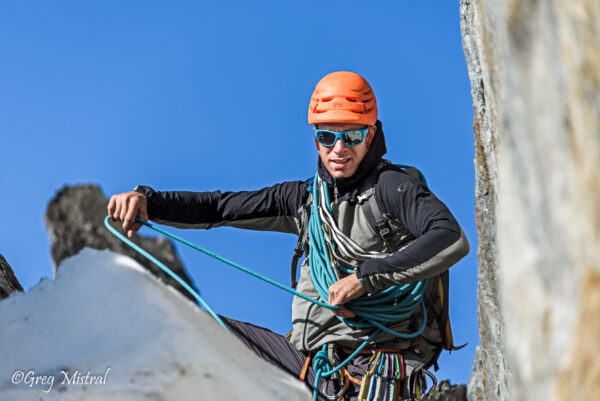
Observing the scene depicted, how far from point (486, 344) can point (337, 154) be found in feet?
5.31

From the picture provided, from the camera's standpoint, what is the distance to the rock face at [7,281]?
15.4 ft

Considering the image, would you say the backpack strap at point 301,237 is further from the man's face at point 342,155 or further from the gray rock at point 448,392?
the gray rock at point 448,392

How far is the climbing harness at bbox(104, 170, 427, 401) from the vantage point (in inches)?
179

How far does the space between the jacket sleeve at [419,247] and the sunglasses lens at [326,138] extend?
1.97ft

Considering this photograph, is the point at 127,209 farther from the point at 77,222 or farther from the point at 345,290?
the point at 77,222

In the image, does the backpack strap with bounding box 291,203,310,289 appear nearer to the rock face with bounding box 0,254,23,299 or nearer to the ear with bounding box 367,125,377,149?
the ear with bounding box 367,125,377,149

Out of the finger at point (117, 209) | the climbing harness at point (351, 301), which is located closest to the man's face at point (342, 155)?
the climbing harness at point (351, 301)

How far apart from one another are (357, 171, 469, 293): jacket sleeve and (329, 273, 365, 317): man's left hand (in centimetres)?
5

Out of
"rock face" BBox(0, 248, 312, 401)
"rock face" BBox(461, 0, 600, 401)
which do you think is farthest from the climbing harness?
"rock face" BBox(461, 0, 600, 401)

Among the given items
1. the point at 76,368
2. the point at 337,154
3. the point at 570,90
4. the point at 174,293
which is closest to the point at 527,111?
the point at 570,90

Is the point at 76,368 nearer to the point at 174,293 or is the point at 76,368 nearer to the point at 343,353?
the point at 174,293

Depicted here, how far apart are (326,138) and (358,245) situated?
0.76m

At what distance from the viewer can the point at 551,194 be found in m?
1.79

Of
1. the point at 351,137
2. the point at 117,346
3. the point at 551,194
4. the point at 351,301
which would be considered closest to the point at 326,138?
the point at 351,137
